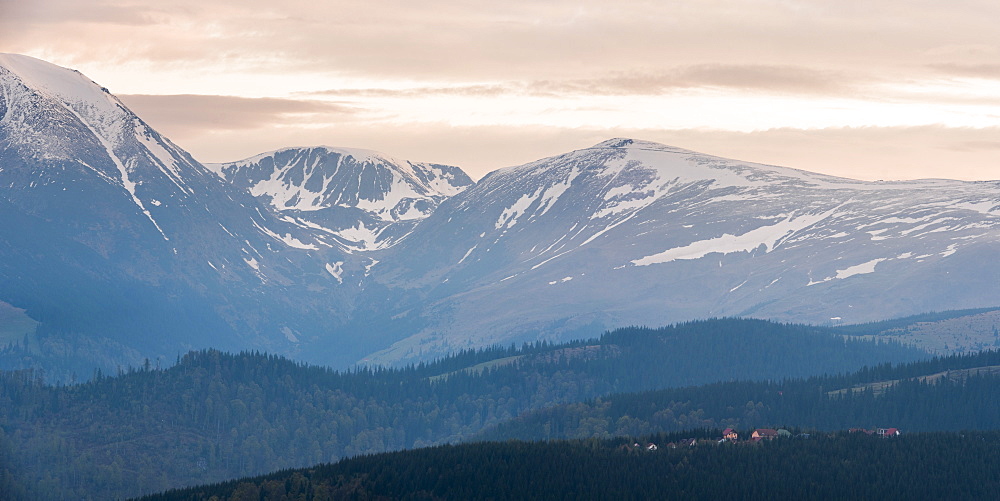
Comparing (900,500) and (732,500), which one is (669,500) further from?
(900,500)

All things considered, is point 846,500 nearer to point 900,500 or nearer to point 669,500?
point 900,500

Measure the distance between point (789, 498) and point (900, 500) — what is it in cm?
1400

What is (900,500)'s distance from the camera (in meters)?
200

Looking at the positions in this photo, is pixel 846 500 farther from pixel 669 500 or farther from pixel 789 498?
pixel 669 500

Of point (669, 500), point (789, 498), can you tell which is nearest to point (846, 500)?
point (789, 498)

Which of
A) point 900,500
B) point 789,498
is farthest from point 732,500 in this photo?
point 900,500

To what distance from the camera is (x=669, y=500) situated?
7859 inches

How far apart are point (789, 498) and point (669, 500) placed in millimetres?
14763

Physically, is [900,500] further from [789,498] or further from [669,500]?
[669,500]

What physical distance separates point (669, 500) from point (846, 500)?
21.7 m

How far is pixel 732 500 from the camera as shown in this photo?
653 ft

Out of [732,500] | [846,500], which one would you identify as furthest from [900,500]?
[732,500]

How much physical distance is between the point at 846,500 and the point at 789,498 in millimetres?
6934
